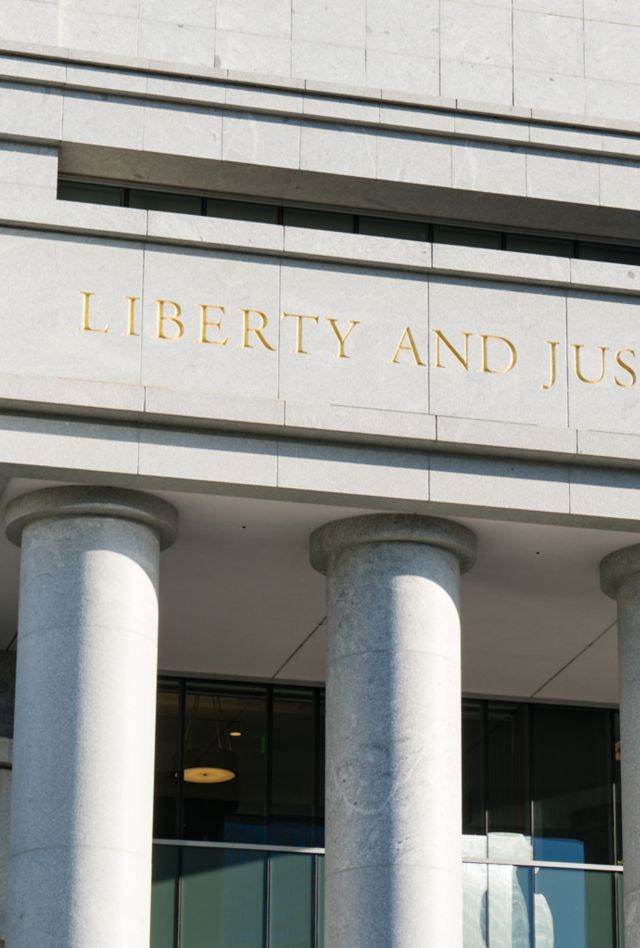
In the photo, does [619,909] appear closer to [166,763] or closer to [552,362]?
[166,763]

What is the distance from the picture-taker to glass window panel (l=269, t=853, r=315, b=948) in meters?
34.1

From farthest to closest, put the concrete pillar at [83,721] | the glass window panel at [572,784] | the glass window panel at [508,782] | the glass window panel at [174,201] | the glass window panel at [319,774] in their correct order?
the glass window panel at [572,784], the glass window panel at [508,782], the glass window panel at [319,774], the glass window panel at [174,201], the concrete pillar at [83,721]

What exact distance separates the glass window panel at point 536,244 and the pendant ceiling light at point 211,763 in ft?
31.5

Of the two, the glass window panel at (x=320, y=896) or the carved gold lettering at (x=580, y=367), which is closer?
the carved gold lettering at (x=580, y=367)

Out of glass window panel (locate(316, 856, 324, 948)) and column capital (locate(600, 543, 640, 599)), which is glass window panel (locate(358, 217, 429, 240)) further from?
glass window panel (locate(316, 856, 324, 948))

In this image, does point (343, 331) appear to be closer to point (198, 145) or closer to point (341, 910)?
point (198, 145)

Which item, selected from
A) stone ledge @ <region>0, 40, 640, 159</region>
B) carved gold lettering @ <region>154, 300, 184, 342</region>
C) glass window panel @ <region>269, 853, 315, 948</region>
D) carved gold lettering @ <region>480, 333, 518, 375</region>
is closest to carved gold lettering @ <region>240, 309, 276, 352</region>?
carved gold lettering @ <region>154, 300, 184, 342</region>

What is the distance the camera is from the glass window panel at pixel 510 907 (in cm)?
3512

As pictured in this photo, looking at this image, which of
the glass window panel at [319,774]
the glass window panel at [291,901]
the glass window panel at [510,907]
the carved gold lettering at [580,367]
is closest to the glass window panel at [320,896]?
the glass window panel at [291,901]

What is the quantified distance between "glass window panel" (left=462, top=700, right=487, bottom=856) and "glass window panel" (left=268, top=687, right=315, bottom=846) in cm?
259

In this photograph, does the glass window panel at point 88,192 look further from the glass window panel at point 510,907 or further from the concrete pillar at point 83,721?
the glass window panel at point 510,907

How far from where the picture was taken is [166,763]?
3516 centimetres

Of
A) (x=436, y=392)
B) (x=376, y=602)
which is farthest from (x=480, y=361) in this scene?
(x=376, y=602)

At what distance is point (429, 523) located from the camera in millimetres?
28875
